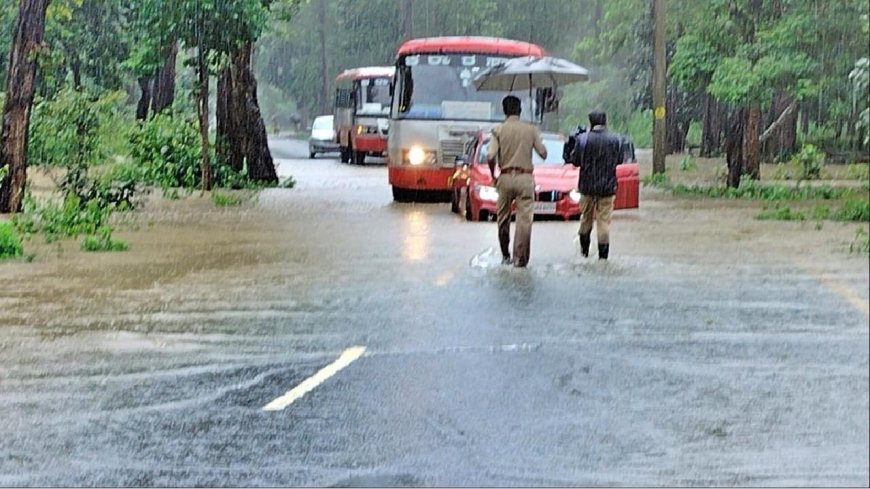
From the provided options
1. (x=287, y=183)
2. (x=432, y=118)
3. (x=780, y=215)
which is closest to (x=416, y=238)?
(x=432, y=118)

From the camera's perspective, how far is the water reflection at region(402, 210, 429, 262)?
10.4m

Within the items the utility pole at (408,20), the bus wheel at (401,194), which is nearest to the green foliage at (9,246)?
the bus wheel at (401,194)

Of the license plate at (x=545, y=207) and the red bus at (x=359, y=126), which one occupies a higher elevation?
the license plate at (x=545, y=207)

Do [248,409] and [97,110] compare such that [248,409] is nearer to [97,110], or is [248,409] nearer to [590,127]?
[590,127]

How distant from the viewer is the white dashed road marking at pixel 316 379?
5.92 meters

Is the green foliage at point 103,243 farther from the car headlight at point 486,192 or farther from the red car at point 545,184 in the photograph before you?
the car headlight at point 486,192

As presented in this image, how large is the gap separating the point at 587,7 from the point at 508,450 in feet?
5.08

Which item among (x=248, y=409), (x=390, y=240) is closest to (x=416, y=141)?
(x=390, y=240)

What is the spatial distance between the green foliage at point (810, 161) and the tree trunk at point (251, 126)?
65.5ft

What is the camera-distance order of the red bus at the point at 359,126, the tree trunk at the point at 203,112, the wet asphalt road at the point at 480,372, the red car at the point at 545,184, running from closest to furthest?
the wet asphalt road at the point at 480,372
the red car at the point at 545,184
the tree trunk at the point at 203,112
the red bus at the point at 359,126

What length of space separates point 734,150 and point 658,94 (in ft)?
1.56

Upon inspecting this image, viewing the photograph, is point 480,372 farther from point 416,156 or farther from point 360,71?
point 416,156

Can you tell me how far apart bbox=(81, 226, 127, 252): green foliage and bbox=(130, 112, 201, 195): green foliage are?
8.22 m

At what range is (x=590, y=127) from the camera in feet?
16.8
